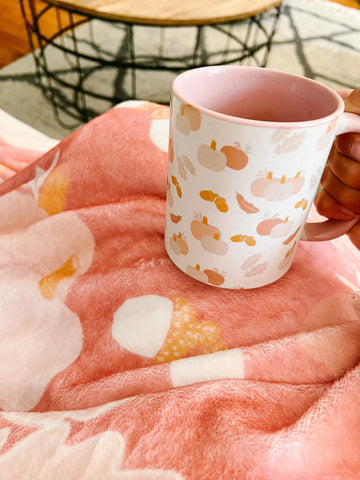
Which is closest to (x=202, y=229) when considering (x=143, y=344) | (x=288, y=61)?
(x=143, y=344)

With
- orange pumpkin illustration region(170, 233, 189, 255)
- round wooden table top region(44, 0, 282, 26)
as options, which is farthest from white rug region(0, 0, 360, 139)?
orange pumpkin illustration region(170, 233, 189, 255)

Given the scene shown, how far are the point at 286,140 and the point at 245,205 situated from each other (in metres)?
0.06

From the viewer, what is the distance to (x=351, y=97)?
368mm

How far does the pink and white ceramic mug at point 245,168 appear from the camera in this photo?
281mm

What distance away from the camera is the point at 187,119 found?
29cm

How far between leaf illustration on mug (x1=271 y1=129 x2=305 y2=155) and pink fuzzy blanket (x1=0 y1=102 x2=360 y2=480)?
0.53 ft

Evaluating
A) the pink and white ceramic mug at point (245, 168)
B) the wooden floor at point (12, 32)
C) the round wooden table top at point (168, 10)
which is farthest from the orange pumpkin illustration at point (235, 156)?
the wooden floor at point (12, 32)

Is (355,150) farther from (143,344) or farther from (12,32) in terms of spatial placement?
(12,32)

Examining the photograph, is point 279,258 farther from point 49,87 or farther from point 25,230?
point 49,87

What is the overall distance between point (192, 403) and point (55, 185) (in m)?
0.32

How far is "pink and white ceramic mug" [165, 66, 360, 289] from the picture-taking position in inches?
11.1

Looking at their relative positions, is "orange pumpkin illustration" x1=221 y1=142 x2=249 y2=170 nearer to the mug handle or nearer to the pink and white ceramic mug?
the pink and white ceramic mug

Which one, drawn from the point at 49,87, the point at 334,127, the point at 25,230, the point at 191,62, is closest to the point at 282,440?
the point at 334,127

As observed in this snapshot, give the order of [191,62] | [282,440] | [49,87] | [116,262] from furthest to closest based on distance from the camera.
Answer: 1. [191,62]
2. [49,87]
3. [116,262]
4. [282,440]
